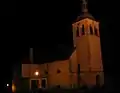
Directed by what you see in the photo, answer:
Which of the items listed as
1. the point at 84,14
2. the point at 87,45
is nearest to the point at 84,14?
the point at 84,14

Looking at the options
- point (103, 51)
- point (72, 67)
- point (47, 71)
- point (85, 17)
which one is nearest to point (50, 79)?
point (47, 71)

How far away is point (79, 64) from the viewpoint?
3247 cm

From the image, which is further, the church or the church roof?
the church roof

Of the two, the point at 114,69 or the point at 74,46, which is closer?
the point at 114,69

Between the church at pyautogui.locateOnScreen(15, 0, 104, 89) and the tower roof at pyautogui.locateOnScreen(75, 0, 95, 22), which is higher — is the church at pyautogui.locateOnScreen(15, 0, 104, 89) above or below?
below

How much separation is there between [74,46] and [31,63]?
752 centimetres

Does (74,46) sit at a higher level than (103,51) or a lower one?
higher

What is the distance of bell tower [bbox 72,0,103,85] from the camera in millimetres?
31016

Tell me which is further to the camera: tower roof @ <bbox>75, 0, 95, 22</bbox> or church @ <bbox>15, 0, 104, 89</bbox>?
tower roof @ <bbox>75, 0, 95, 22</bbox>

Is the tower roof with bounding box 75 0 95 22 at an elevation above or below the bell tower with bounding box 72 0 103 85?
above

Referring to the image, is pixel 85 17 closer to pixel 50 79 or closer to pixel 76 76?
pixel 76 76

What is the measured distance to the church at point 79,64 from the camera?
102ft

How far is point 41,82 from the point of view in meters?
35.0

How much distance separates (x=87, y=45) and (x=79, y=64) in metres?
2.99
